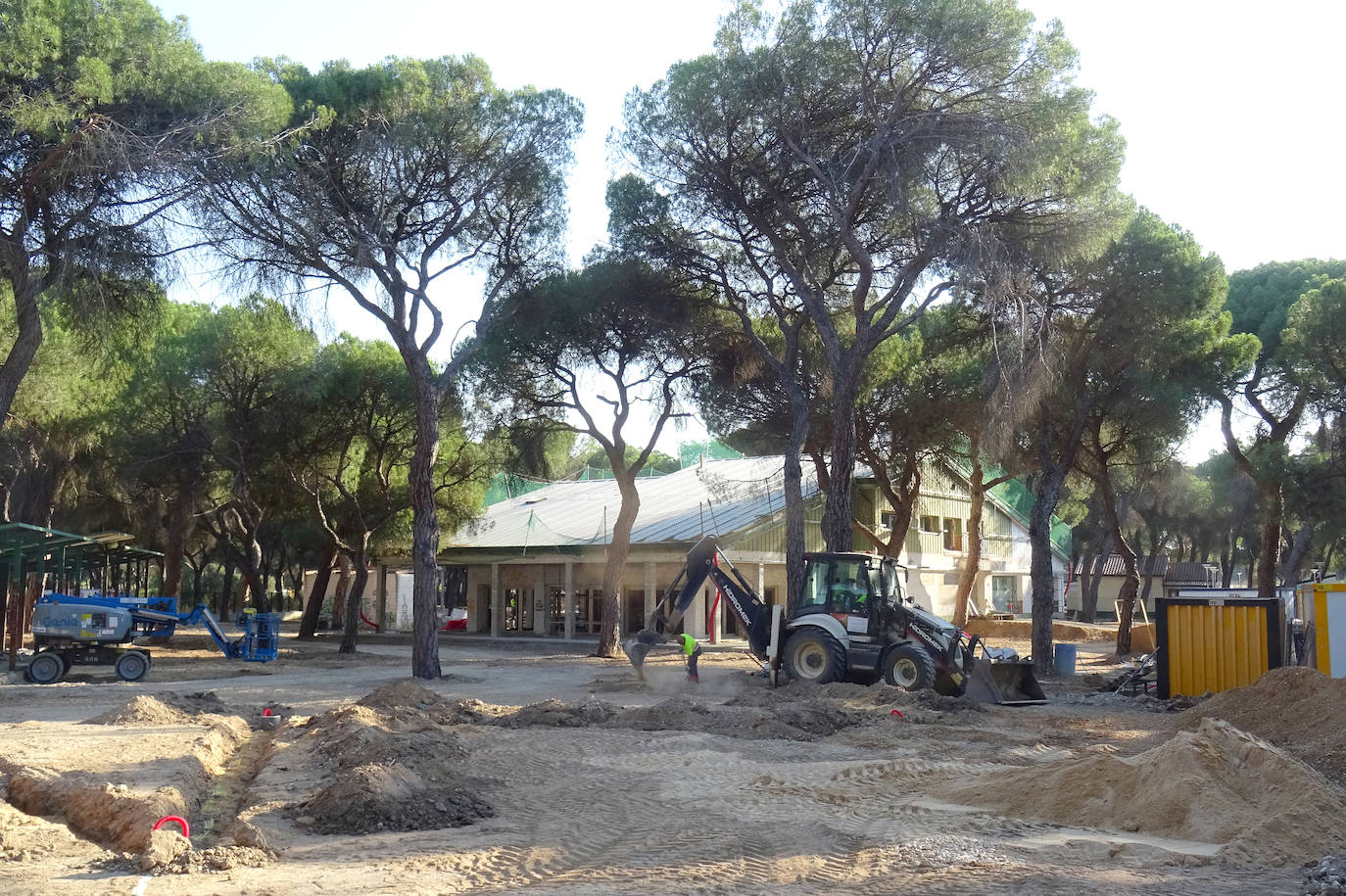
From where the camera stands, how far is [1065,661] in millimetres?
20797

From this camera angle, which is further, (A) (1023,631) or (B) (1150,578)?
(B) (1150,578)

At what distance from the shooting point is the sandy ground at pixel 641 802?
6.29 m

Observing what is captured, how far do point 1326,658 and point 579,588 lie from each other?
73.3ft

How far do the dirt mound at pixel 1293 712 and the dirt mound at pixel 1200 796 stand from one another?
2.56 m

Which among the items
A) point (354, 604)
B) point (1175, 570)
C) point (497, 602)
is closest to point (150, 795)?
point (354, 604)

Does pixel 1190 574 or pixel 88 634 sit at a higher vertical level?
pixel 1190 574

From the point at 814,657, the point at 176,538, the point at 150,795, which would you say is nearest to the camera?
the point at 150,795

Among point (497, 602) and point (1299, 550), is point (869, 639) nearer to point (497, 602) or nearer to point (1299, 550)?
point (1299, 550)

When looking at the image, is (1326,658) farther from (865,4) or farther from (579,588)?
(579,588)

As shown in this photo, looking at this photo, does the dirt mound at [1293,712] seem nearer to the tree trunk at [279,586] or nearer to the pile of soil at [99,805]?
the pile of soil at [99,805]

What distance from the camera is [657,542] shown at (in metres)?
29.5

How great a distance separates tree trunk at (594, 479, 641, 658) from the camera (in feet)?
80.6

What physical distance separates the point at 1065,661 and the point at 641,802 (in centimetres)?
1468

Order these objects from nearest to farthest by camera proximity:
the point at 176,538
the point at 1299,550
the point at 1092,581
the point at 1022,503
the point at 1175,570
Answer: the point at 1299,550 → the point at 176,538 → the point at 1022,503 → the point at 1092,581 → the point at 1175,570
